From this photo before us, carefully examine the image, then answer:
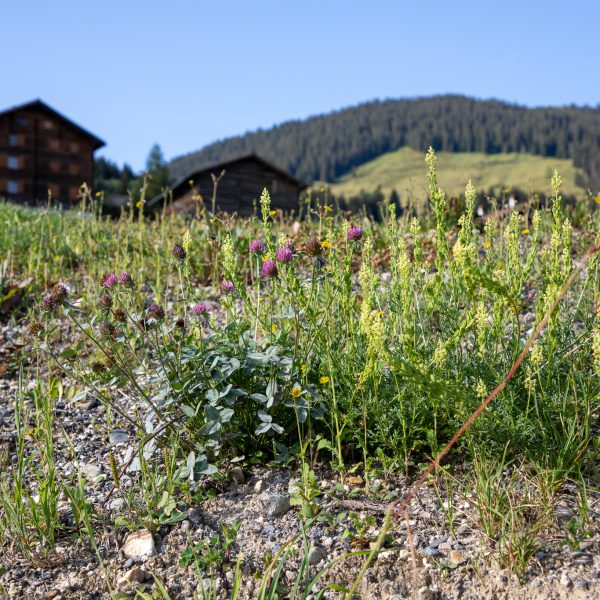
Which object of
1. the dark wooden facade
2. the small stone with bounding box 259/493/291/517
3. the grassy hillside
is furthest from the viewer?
the grassy hillside

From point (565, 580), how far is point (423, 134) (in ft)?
604

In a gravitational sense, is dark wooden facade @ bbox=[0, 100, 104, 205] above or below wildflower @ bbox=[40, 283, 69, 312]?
above

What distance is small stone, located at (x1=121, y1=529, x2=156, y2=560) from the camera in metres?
2.42

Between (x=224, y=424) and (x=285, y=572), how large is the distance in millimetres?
774

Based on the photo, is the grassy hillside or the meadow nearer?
the meadow

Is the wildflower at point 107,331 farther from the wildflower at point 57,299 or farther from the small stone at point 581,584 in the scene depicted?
the small stone at point 581,584

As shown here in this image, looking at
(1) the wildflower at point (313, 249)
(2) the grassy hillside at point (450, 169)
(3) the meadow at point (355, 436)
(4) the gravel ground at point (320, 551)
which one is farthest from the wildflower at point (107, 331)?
(2) the grassy hillside at point (450, 169)

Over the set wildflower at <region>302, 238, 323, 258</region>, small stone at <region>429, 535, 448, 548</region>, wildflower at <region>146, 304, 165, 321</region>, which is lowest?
small stone at <region>429, 535, 448, 548</region>

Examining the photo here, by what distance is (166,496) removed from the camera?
2600 mm

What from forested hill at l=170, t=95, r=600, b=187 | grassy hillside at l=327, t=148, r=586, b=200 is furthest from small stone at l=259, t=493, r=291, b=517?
forested hill at l=170, t=95, r=600, b=187

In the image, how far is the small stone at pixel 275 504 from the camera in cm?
254

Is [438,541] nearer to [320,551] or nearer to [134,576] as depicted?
[320,551]

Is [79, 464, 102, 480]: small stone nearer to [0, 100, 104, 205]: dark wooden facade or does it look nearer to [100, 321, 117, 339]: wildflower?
[100, 321, 117, 339]: wildflower

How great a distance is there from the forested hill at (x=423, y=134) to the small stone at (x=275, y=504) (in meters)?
148
